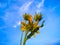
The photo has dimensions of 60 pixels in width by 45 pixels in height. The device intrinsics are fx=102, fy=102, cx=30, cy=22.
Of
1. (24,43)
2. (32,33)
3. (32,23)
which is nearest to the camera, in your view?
(24,43)

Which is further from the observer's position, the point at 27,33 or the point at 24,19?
Result: the point at 24,19

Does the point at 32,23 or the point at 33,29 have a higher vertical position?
the point at 32,23

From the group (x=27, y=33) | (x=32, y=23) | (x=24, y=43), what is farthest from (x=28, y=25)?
(x=24, y=43)

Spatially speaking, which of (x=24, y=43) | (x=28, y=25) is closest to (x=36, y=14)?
(x=28, y=25)

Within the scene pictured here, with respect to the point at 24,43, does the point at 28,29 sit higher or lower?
higher

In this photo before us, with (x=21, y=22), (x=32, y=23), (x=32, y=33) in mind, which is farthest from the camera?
(x=21, y=22)

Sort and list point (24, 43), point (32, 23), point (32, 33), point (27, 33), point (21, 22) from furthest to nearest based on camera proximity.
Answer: point (21, 22) → point (32, 23) → point (32, 33) → point (27, 33) → point (24, 43)

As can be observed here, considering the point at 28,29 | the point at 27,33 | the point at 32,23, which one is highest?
the point at 32,23

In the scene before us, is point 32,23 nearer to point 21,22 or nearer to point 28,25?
point 28,25

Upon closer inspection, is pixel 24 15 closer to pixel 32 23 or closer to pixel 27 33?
pixel 32 23
